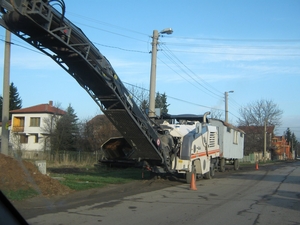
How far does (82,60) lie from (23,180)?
4534 millimetres

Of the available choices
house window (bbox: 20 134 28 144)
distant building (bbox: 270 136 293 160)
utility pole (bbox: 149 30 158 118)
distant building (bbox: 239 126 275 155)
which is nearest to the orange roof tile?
house window (bbox: 20 134 28 144)

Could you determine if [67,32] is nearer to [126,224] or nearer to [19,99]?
[126,224]

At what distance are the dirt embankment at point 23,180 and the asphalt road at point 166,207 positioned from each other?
769 mm

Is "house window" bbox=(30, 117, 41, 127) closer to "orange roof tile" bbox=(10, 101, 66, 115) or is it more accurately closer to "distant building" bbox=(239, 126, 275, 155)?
"orange roof tile" bbox=(10, 101, 66, 115)

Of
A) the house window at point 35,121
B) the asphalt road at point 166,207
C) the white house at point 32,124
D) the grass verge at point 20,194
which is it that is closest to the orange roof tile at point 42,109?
the white house at point 32,124

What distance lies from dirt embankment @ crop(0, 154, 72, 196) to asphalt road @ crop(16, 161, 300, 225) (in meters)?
0.77

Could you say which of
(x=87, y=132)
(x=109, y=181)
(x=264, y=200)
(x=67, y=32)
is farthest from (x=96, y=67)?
(x=87, y=132)

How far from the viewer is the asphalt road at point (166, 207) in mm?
8805

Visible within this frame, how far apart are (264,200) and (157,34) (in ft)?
43.2

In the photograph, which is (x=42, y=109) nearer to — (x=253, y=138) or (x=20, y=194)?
(x=253, y=138)

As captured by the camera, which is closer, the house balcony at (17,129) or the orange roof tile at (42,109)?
the house balcony at (17,129)

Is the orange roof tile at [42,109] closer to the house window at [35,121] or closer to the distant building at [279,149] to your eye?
the house window at [35,121]

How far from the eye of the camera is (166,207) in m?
10.6

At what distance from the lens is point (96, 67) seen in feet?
43.3
